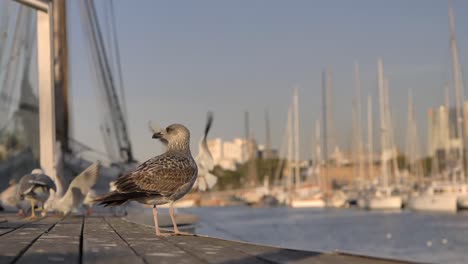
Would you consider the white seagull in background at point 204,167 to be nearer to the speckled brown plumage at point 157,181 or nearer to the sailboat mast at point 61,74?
the speckled brown plumage at point 157,181

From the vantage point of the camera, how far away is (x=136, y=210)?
2042 cm

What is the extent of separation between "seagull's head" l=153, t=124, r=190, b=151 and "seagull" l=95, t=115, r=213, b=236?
0.04 metres

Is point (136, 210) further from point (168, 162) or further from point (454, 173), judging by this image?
point (454, 173)

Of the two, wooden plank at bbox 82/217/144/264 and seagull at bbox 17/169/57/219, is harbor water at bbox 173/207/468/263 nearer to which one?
seagull at bbox 17/169/57/219

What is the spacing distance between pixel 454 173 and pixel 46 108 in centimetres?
6499

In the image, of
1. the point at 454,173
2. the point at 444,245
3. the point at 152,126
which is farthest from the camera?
the point at 454,173

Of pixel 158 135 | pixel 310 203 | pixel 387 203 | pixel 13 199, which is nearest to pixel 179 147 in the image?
pixel 158 135

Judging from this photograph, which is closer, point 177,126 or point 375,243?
point 177,126

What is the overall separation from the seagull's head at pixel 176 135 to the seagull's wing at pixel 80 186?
562 centimetres

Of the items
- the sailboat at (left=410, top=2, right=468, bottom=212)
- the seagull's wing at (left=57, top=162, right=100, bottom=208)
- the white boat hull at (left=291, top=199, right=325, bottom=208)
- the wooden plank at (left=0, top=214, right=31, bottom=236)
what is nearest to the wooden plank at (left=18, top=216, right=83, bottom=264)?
the wooden plank at (left=0, top=214, right=31, bottom=236)

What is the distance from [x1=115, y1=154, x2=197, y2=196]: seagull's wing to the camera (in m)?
7.97

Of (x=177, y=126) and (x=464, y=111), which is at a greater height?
(x=464, y=111)

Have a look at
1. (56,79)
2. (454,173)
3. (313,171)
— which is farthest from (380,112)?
(56,79)

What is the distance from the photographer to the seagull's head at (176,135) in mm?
8664
